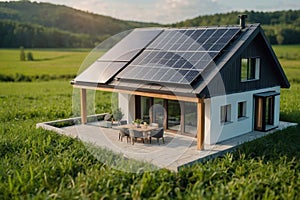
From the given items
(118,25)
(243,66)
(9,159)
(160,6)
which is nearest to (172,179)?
(9,159)

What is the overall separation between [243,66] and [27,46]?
37556mm

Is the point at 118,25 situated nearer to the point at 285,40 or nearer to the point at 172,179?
the point at 285,40

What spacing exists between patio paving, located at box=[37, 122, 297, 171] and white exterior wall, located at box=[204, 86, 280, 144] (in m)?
0.27

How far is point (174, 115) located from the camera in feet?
45.9

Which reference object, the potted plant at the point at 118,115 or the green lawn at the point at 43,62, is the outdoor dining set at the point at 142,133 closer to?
the potted plant at the point at 118,115

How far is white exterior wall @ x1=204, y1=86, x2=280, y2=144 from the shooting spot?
497 inches

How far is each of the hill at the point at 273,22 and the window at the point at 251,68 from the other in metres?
31.7

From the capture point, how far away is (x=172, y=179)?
369 inches

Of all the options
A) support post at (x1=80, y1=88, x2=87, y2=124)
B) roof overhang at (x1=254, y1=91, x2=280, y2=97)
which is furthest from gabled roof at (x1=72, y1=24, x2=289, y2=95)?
roof overhang at (x1=254, y1=91, x2=280, y2=97)

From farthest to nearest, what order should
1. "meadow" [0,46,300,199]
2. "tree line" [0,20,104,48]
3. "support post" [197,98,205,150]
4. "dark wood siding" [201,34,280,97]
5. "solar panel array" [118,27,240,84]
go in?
1. "tree line" [0,20,104,48]
2. "solar panel array" [118,27,240,84]
3. "dark wood siding" [201,34,280,97]
4. "support post" [197,98,205,150]
5. "meadow" [0,46,300,199]

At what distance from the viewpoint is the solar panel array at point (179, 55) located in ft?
41.2

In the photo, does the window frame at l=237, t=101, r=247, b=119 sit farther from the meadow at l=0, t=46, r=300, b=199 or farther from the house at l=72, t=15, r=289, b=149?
the meadow at l=0, t=46, r=300, b=199

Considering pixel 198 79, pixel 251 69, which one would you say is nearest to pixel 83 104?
pixel 198 79

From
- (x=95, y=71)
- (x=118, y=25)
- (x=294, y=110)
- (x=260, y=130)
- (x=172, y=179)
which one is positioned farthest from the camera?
(x=118, y=25)
